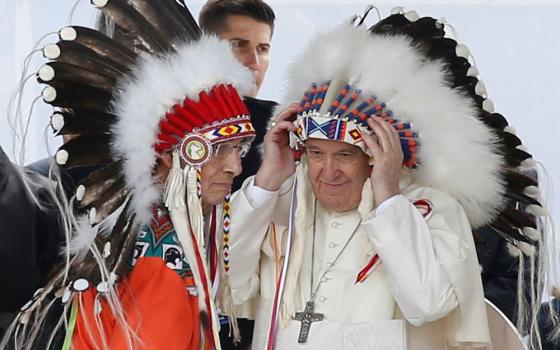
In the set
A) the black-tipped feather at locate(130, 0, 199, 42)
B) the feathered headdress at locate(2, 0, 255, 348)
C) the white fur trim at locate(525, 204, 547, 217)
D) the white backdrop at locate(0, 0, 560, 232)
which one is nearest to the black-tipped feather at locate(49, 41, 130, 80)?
the feathered headdress at locate(2, 0, 255, 348)

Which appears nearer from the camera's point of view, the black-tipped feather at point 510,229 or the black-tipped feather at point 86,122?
the black-tipped feather at point 86,122

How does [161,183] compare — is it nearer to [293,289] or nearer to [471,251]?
[293,289]

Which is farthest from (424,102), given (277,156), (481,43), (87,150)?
(481,43)

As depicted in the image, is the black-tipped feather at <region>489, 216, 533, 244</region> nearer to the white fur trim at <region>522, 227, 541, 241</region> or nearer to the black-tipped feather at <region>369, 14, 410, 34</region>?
the white fur trim at <region>522, 227, 541, 241</region>

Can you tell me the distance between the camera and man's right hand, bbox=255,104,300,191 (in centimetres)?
313

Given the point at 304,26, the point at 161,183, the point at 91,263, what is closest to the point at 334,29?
the point at 161,183

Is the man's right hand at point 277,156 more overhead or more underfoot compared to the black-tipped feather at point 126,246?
more overhead

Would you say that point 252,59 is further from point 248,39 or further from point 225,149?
point 225,149

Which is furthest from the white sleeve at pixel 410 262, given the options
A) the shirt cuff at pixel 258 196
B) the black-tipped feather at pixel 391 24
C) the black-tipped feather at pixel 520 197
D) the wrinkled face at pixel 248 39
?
the wrinkled face at pixel 248 39

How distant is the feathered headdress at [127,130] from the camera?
2.87 metres

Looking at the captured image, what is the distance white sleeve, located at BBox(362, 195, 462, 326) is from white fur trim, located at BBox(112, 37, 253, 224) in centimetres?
53

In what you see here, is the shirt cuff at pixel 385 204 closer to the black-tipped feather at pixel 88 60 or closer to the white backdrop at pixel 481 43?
the black-tipped feather at pixel 88 60

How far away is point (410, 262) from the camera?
9.48ft

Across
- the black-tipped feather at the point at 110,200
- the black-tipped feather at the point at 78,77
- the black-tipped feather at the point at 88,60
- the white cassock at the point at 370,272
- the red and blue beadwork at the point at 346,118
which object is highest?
the black-tipped feather at the point at 88,60
